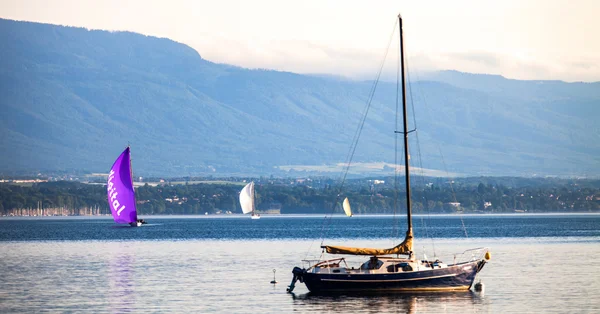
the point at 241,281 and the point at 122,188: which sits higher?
the point at 122,188

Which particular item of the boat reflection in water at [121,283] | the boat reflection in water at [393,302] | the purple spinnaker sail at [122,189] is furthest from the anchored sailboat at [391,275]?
the purple spinnaker sail at [122,189]

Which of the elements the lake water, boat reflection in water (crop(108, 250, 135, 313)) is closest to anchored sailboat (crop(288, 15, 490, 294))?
the lake water

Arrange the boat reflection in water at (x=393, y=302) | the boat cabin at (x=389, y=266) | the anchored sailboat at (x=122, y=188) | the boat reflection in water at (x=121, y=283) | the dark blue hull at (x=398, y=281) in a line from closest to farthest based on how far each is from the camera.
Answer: the boat reflection in water at (x=393, y=302) → the boat reflection in water at (x=121, y=283) → the dark blue hull at (x=398, y=281) → the boat cabin at (x=389, y=266) → the anchored sailboat at (x=122, y=188)

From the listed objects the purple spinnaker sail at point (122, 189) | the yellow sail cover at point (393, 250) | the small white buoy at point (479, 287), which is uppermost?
the purple spinnaker sail at point (122, 189)

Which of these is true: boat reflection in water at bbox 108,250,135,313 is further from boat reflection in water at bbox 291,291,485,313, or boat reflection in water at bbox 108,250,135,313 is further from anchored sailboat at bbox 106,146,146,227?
anchored sailboat at bbox 106,146,146,227

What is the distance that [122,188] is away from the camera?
136 metres

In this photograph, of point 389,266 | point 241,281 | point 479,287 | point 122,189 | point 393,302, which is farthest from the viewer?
point 122,189

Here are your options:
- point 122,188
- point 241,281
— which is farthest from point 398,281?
point 122,188

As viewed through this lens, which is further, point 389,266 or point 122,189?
point 122,189

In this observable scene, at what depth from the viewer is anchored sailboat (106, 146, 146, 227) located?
13415 centimetres

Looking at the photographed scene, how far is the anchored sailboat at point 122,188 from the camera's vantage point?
134 meters

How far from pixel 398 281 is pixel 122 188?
78836mm

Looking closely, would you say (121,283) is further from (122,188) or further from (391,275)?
(122,188)

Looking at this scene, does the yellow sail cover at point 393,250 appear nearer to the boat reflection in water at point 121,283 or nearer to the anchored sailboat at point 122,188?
the boat reflection in water at point 121,283
